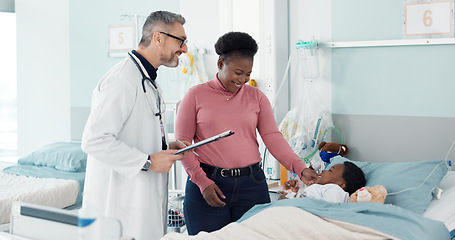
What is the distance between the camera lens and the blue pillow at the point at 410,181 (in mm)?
2252

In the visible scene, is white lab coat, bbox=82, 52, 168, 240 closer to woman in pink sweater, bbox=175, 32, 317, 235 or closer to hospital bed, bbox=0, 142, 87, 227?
woman in pink sweater, bbox=175, 32, 317, 235

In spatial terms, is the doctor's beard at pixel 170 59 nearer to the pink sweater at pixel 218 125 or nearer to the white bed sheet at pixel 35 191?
the pink sweater at pixel 218 125

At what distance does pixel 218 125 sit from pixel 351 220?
669 millimetres

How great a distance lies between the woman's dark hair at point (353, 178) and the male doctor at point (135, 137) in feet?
3.09

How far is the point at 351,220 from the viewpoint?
192 cm

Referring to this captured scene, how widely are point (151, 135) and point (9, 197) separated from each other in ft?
5.95

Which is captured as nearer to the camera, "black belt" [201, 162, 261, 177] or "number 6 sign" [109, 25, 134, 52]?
"black belt" [201, 162, 261, 177]

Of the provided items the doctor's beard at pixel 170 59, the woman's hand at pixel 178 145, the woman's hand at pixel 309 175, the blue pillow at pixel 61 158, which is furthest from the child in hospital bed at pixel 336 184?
the blue pillow at pixel 61 158

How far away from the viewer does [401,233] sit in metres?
1.84

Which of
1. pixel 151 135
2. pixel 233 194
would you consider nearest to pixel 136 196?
pixel 151 135

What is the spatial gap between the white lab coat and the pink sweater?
0.19m

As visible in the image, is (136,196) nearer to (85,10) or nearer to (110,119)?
(110,119)

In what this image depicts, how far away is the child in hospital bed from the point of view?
2.26 meters

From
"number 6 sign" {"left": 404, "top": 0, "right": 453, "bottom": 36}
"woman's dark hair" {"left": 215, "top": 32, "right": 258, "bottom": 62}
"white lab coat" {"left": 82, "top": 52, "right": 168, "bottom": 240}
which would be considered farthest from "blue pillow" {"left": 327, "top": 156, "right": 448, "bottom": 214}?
"white lab coat" {"left": 82, "top": 52, "right": 168, "bottom": 240}
